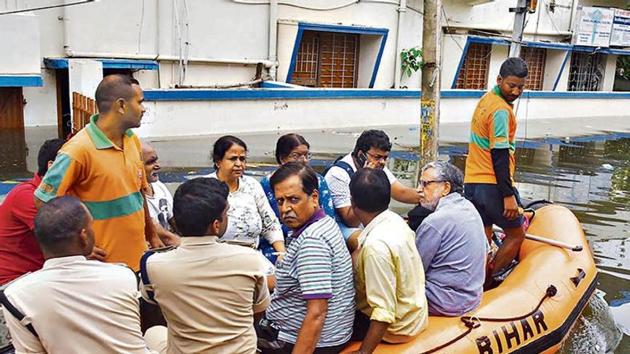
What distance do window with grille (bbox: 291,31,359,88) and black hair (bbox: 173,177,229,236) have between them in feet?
41.5

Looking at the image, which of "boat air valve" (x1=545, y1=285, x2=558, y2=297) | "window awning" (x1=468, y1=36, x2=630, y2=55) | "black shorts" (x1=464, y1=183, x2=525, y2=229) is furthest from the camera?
"window awning" (x1=468, y1=36, x2=630, y2=55)

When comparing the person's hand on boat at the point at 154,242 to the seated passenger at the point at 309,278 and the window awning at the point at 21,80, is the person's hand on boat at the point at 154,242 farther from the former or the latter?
the window awning at the point at 21,80

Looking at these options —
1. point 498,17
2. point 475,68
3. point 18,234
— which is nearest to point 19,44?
point 18,234

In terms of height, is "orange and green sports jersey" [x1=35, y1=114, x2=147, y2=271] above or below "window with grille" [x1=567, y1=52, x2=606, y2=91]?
below

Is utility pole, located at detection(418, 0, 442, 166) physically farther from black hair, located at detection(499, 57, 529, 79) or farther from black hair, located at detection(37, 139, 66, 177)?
black hair, located at detection(37, 139, 66, 177)

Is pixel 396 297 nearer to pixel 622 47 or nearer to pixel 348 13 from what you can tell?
pixel 348 13

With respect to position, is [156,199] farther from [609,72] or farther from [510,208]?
[609,72]

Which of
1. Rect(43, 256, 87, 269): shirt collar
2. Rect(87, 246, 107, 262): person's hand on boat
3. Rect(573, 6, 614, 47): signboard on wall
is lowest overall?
Rect(87, 246, 107, 262): person's hand on boat

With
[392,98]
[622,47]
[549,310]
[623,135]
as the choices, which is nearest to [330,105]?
[392,98]

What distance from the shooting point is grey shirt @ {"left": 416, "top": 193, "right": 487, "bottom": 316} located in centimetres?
330

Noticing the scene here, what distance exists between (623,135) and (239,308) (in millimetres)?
15795

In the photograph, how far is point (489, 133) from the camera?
4555 mm

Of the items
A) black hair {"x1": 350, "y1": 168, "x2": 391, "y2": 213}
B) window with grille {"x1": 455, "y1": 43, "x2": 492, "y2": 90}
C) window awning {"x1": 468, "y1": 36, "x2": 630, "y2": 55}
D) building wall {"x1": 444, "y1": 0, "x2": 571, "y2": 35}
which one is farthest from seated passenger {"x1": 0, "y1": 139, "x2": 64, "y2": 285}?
window with grille {"x1": 455, "y1": 43, "x2": 492, "y2": 90}

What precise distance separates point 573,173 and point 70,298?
10.2 m
